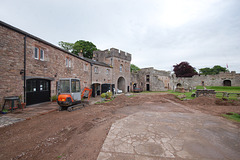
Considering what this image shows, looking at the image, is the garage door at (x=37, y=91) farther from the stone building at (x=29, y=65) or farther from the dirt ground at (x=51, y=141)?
the dirt ground at (x=51, y=141)

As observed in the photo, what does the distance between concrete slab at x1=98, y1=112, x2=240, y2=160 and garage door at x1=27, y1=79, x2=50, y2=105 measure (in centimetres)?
806

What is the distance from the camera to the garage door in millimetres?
8445

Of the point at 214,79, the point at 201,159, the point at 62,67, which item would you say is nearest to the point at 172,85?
the point at 214,79

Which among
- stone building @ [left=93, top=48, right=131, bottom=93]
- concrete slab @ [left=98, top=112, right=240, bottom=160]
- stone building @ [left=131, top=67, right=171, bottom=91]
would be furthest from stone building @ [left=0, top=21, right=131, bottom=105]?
stone building @ [left=131, top=67, right=171, bottom=91]

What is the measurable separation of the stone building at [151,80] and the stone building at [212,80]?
3763 millimetres

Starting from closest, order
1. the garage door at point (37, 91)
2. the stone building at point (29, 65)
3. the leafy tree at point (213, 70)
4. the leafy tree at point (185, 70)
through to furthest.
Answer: the stone building at point (29, 65) → the garage door at point (37, 91) → the leafy tree at point (185, 70) → the leafy tree at point (213, 70)

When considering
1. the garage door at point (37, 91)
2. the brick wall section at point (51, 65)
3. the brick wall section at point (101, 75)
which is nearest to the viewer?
the brick wall section at point (51, 65)

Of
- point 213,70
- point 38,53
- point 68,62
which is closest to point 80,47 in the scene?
point 68,62

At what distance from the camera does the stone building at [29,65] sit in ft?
22.0

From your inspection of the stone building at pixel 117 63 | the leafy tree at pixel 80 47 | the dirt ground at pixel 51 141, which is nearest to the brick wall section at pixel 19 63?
the dirt ground at pixel 51 141

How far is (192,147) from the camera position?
10.8 ft

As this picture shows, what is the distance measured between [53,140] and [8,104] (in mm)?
5811

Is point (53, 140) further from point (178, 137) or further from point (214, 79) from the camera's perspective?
point (214, 79)

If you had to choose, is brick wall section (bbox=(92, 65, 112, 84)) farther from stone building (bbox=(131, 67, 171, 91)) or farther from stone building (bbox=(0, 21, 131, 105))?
stone building (bbox=(131, 67, 171, 91))
